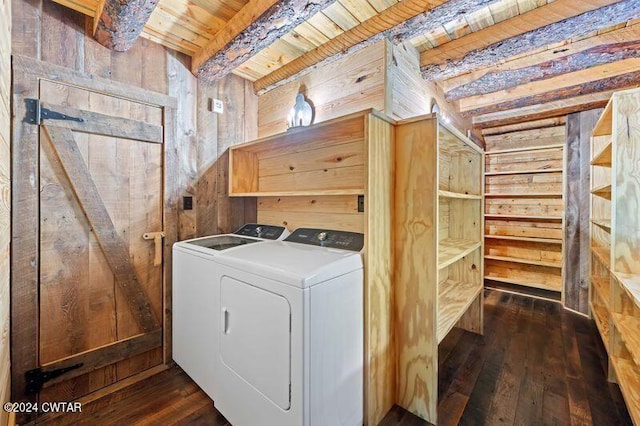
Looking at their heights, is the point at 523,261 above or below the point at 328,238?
below

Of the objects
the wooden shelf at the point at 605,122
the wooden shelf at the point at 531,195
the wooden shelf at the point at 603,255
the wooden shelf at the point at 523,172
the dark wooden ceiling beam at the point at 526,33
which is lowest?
the wooden shelf at the point at 603,255

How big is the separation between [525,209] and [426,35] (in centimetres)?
284

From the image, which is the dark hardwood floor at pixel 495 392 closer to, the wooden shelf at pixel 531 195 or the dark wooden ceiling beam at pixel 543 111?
the wooden shelf at pixel 531 195

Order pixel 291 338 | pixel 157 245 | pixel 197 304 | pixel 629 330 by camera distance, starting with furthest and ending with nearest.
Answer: pixel 157 245, pixel 197 304, pixel 629 330, pixel 291 338

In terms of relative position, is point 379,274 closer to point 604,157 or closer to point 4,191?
point 4,191

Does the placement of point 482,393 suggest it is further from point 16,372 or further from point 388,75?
point 16,372

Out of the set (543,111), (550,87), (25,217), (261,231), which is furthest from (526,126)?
(25,217)

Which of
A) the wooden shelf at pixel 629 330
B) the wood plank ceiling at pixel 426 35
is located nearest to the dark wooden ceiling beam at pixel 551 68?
the wood plank ceiling at pixel 426 35

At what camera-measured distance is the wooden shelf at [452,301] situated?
1.70m

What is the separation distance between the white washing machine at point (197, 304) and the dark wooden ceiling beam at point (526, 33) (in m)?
1.77

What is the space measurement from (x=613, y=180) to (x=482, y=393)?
1.51 meters

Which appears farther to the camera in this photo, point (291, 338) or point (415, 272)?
point (415, 272)

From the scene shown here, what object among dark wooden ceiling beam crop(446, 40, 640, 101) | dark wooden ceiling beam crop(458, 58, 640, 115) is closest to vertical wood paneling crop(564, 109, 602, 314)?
dark wooden ceiling beam crop(458, 58, 640, 115)

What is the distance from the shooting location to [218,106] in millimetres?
2260
